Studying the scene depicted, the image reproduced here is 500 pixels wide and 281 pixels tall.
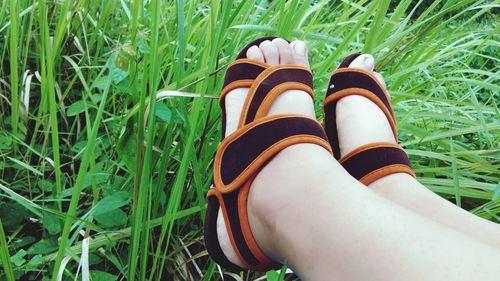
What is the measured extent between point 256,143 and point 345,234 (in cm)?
28

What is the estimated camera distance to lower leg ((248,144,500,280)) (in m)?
Result: 0.48

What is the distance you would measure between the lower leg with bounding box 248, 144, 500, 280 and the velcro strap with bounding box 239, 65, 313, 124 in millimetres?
176

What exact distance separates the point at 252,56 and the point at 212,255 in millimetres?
423

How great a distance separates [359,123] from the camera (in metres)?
0.94

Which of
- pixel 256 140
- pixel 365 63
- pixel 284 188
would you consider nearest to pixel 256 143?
pixel 256 140

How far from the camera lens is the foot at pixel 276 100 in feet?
2.47

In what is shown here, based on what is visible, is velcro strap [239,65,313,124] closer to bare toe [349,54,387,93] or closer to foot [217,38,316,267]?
foot [217,38,316,267]

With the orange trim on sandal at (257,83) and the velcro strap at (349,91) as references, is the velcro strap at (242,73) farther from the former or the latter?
the velcro strap at (349,91)

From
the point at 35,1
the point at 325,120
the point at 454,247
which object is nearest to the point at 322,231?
the point at 454,247

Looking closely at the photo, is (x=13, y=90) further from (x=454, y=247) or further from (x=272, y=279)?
(x=454, y=247)

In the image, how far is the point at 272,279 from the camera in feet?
2.42

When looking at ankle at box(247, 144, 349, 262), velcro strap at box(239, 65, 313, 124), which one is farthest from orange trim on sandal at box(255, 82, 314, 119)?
ankle at box(247, 144, 349, 262)

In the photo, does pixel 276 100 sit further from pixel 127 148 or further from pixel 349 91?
pixel 127 148

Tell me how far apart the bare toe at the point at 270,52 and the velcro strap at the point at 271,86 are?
0.07 ft
